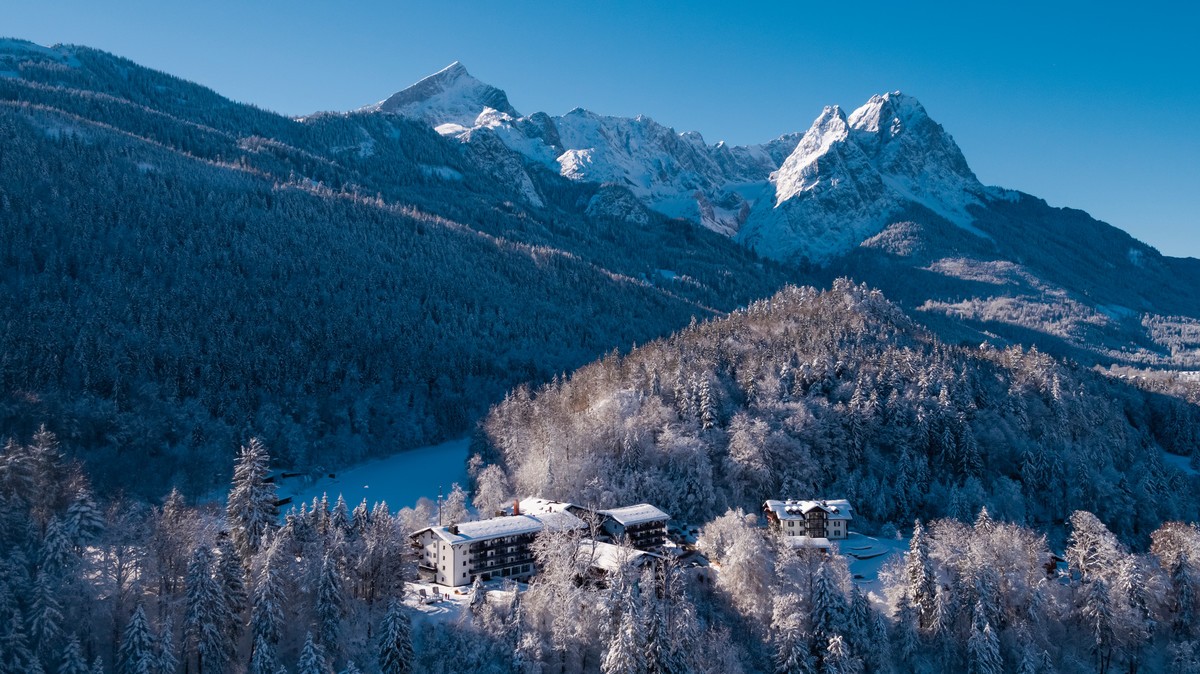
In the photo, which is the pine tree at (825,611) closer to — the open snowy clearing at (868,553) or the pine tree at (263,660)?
the open snowy clearing at (868,553)

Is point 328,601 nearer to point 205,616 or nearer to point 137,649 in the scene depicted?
point 205,616

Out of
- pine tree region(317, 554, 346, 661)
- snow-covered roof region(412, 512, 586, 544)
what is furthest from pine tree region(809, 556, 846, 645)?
pine tree region(317, 554, 346, 661)

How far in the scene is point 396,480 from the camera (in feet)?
448

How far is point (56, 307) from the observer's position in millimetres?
149000

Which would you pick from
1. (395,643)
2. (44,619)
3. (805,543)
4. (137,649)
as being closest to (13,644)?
(44,619)

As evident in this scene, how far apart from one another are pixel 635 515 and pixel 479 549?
16.6 m

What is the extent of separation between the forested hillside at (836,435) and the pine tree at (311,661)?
39.6m

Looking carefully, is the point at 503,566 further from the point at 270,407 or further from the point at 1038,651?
the point at 270,407

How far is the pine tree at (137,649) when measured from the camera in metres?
58.3

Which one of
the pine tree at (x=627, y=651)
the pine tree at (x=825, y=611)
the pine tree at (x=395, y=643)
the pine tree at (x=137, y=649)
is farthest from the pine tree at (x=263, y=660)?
the pine tree at (x=825, y=611)

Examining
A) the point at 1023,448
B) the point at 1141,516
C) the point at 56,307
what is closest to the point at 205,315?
the point at 56,307

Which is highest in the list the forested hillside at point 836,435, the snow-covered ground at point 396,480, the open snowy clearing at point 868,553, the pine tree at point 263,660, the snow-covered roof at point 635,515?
the forested hillside at point 836,435

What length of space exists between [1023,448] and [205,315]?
145 metres

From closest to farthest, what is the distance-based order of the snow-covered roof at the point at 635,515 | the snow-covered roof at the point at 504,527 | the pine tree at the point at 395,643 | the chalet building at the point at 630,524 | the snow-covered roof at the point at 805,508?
1. the pine tree at the point at 395,643
2. the snow-covered roof at the point at 504,527
3. the chalet building at the point at 630,524
4. the snow-covered roof at the point at 635,515
5. the snow-covered roof at the point at 805,508
